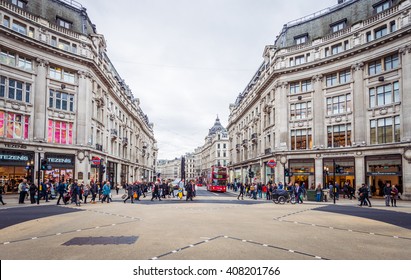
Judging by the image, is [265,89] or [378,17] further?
[265,89]

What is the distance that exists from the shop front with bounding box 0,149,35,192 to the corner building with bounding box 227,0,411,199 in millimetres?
28578

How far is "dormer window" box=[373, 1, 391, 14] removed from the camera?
3098 cm

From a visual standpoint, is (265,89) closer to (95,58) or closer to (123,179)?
(95,58)

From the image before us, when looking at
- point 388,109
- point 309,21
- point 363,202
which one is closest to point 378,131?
point 388,109

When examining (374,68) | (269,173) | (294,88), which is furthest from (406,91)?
(269,173)

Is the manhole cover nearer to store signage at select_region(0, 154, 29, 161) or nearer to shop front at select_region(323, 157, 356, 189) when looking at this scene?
store signage at select_region(0, 154, 29, 161)

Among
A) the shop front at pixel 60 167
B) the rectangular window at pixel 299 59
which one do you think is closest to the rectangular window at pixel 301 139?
the rectangular window at pixel 299 59

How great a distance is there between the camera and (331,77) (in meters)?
36.3

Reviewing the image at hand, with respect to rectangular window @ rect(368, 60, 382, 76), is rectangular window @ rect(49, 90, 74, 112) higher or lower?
lower

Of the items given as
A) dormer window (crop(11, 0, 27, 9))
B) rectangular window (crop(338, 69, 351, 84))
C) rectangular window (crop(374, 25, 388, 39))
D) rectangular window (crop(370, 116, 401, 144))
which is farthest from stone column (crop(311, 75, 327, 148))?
dormer window (crop(11, 0, 27, 9))

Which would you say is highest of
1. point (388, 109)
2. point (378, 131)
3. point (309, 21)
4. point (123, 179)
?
point (309, 21)

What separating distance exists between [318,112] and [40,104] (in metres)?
31.2

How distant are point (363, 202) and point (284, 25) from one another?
91.1 ft

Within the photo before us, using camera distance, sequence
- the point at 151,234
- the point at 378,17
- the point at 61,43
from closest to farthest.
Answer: the point at 151,234 < the point at 378,17 < the point at 61,43
